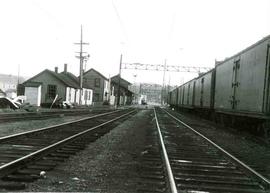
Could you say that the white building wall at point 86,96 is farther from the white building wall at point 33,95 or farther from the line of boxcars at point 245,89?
the line of boxcars at point 245,89

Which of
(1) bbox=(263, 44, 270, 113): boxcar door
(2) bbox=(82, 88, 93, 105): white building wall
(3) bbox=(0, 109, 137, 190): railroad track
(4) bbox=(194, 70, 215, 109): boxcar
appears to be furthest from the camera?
(2) bbox=(82, 88, 93, 105): white building wall

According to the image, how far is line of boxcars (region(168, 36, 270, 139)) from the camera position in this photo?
11680 millimetres

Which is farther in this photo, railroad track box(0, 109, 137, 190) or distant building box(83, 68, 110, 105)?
distant building box(83, 68, 110, 105)

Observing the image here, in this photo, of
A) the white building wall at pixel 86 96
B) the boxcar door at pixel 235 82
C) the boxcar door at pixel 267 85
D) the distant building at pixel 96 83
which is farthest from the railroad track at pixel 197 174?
the distant building at pixel 96 83

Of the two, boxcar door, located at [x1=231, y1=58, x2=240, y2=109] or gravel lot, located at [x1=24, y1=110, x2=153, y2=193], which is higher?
boxcar door, located at [x1=231, y1=58, x2=240, y2=109]

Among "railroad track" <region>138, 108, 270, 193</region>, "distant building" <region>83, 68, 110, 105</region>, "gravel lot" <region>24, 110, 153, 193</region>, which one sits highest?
"distant building" <region>83, 68, 110, 105</region>

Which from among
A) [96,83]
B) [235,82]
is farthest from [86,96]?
[235,82]

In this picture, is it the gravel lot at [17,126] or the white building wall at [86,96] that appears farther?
the white building wall at [86,96]

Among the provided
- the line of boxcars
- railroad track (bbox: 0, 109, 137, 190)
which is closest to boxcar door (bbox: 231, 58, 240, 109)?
the line of boxcars

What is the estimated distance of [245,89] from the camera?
45.4 ft

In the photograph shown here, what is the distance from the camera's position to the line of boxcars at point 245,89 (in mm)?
11680

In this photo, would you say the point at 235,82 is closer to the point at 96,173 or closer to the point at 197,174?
the point at 197,174

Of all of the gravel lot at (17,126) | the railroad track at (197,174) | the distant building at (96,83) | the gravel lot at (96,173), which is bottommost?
the gravel lot at (17,126)

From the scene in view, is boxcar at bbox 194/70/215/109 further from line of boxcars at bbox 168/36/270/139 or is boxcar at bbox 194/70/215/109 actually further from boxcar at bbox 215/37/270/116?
boxcar at bbox 215/37/270/116
